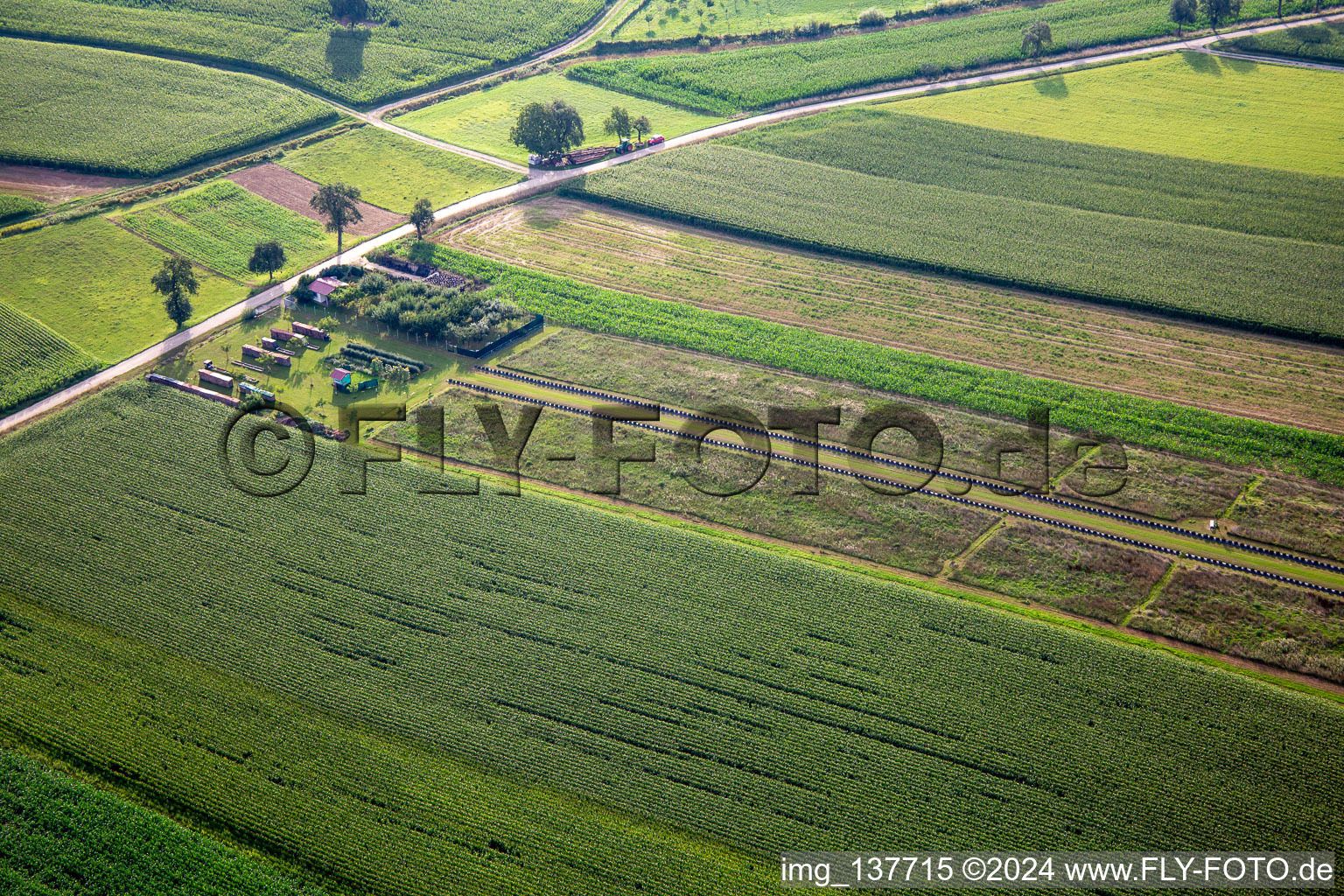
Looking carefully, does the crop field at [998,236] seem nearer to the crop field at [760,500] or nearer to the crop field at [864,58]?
the crop field at [864,58]

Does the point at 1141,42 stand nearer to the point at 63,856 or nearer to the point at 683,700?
the point at 683,700

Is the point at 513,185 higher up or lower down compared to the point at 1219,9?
lower down

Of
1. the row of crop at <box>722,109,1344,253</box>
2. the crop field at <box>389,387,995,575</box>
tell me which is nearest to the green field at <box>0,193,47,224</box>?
the crop field at <box>389,387,995,575</box>

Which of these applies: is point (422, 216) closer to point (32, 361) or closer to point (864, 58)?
point (32, 361)

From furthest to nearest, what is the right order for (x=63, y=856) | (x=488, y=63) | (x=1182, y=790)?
(x=488, y=63) < (x=1182, y=790) < (x=63, y=856)

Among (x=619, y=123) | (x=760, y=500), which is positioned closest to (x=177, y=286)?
(x=619, y=123)

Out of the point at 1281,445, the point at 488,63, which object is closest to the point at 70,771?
the point at 1281,445
